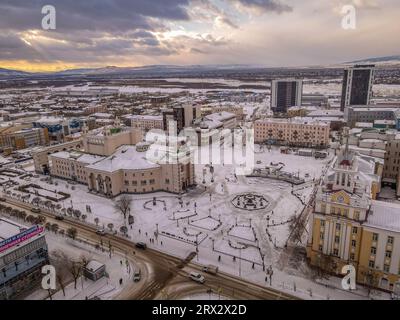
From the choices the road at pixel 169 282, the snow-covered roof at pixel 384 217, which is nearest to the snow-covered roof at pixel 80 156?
the road at pixel 169 282

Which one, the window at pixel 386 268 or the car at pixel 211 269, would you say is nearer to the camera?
the window at pixel 386 268

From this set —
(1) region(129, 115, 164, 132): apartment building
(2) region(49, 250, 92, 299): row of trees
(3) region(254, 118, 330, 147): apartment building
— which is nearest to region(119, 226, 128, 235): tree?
(2) region(49, 250, 92, 299): row of trees

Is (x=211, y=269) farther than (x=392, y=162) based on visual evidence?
No

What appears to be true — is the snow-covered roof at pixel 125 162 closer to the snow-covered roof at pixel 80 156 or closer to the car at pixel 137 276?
the snow-covered roof at pixel 80 156

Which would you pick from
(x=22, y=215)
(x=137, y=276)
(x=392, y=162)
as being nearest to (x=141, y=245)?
(x=137, y=276)

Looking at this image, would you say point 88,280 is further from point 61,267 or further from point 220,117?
point 220,117

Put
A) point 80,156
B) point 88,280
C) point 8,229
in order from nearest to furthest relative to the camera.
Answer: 1. point 88,280
2. point 8,229
3. point 80,156
